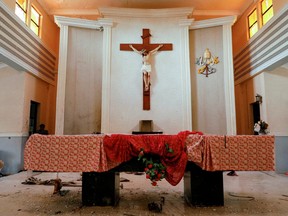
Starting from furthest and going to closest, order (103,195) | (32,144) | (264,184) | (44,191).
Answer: (264,184), (44,191), (103,195), (32,144)

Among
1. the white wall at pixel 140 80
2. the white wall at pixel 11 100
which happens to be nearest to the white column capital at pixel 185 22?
the white wall at pixel 140 80

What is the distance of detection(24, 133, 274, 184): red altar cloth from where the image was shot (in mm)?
2670

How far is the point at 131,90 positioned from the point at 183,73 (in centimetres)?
158

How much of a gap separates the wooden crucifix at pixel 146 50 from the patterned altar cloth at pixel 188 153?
152 inches

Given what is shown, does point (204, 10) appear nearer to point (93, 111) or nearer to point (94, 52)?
point (94, 52)

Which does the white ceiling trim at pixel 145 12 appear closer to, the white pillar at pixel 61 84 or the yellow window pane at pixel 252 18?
the white pillar at pixel 61 84

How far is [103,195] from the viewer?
300cm

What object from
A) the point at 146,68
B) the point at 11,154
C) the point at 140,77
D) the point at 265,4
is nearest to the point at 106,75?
the point at 140,77

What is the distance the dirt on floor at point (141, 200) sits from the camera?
9.16ft

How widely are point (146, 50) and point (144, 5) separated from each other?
178 centimetres

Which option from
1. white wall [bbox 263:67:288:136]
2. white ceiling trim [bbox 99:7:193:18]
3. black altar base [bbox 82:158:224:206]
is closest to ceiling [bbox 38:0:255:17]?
white ceiling trim [bbox 99:7:193:18]

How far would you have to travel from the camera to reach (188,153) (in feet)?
8.91

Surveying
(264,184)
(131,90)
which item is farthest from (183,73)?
(264,184)

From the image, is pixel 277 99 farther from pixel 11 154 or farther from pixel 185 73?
pixel 11 154
